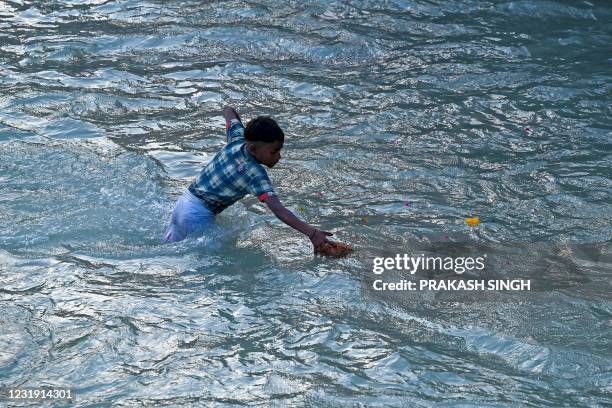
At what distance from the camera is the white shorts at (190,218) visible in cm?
744

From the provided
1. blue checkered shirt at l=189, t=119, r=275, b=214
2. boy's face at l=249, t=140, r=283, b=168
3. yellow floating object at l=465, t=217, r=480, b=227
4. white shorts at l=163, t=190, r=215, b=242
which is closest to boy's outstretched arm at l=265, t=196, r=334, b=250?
blue checkered shirt at l=189, t=119, r=275, b=214

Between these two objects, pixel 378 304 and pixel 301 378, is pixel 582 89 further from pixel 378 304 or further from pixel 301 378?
pixel 301 378

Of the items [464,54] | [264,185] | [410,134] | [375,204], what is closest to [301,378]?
[264,185]

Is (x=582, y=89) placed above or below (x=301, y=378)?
above

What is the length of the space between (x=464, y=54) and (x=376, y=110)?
204cm

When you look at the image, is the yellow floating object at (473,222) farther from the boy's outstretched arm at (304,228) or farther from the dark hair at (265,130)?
the dark hair at (265,130)

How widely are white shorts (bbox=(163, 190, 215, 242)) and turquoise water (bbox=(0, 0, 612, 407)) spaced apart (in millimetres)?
114

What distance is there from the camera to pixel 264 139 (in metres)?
6.85

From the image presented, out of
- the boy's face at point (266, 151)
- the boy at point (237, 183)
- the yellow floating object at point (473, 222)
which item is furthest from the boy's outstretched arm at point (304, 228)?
the yellow floating object at point (473, 222)

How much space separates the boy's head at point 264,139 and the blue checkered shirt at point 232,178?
0.33 feet

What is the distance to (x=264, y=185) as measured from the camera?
693 centimetres

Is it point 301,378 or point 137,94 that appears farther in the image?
point 137,94

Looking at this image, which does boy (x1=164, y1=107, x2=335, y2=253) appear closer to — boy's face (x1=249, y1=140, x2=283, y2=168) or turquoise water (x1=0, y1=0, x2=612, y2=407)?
boy's face (x1=249, y1=140, x2=283, y2=168)

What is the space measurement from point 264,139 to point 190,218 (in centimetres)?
107
